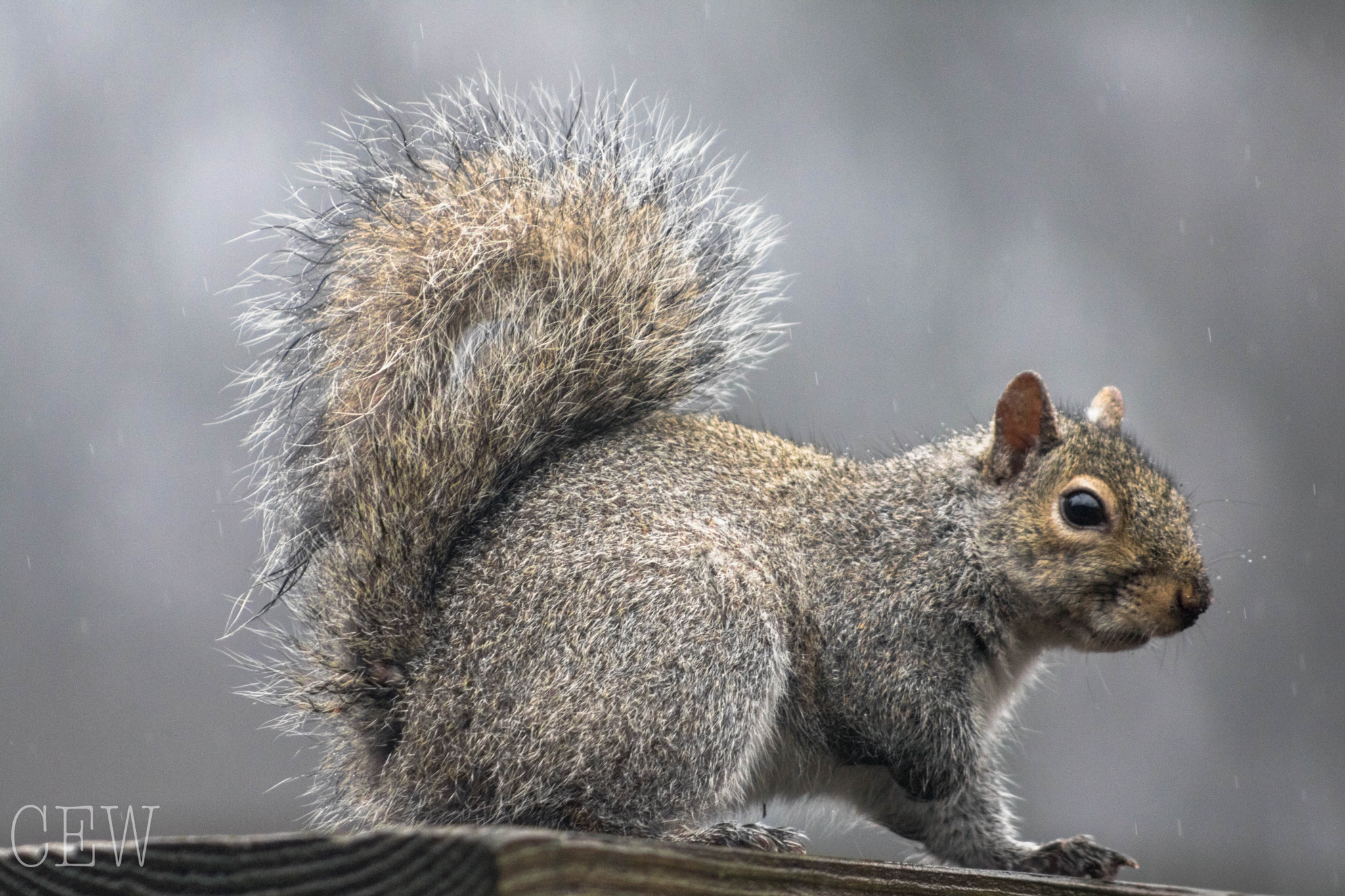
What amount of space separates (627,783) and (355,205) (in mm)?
1062

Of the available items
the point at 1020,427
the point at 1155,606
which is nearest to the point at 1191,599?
the point at 1155,606

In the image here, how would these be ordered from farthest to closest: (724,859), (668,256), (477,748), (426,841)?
(668,256) → (477,748) → (724,859) → (426,841)

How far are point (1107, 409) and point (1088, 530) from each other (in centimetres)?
49

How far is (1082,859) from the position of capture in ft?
5.37

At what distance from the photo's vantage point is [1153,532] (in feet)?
6.02

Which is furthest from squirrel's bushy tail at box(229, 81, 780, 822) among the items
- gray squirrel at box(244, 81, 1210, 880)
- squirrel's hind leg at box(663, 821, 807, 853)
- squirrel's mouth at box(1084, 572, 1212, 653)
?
squirrel's mouth at box(1084, 572, 1212, 653)

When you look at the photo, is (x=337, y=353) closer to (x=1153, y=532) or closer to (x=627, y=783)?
(x=627, y=783)

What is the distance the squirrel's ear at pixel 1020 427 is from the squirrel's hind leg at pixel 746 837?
771 mm

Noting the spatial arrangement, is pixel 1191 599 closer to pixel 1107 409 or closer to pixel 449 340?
pixel 1107 409

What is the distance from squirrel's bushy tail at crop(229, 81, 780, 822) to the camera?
5.33ft

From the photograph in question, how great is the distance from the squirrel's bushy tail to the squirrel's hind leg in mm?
415

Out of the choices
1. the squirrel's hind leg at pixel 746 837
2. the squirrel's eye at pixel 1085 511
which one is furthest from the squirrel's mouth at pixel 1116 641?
the squirrel's hind leg at pixel 746 837

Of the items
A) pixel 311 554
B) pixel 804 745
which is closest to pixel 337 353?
pixel 311 554

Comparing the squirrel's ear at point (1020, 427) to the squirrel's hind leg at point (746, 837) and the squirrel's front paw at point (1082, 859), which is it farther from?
the squirrel's hind leg at point (746, 837)
